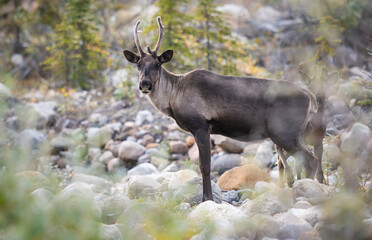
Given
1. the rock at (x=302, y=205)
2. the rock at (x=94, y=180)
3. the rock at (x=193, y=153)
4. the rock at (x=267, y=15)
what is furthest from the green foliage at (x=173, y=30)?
the rock at (x=302, y=205)

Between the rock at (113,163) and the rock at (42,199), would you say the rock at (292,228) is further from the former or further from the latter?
the rock at (113,163)

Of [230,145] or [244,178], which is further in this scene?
[230,145]

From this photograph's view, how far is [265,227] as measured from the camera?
4.40 metres

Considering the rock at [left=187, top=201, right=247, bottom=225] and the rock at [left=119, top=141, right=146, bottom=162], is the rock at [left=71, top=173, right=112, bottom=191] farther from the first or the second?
the rock at [left=187, top=201, right=247, bottom=225]

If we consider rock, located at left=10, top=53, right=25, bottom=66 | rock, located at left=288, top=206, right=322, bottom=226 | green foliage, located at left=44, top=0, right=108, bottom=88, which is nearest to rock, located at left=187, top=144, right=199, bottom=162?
rock, located at left=288, top=206, right=322, bottom=226

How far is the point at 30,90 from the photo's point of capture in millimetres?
16547

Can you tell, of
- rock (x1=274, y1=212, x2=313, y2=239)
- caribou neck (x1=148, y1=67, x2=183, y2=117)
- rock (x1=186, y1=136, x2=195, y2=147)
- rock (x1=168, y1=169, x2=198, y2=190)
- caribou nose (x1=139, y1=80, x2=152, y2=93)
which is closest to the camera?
rock (x1=274, y1=212, x2=313, y2=239)

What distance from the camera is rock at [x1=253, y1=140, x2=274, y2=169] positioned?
920 centimetres

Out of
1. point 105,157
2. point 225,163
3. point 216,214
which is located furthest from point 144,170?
point 216,214

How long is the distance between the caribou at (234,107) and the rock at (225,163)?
2.87 metres

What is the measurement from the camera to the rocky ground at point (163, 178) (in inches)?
133

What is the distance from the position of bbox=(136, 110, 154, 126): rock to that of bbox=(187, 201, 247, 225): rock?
7.65 m

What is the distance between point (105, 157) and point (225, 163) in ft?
9.88

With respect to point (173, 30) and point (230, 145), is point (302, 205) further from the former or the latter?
point (173, 30)
